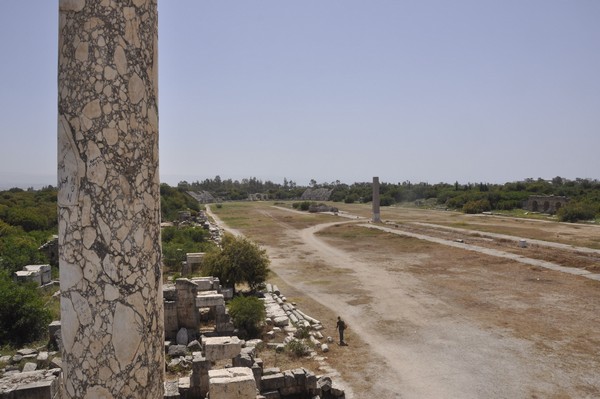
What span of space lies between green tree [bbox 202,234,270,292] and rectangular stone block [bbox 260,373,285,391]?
29.2 feet

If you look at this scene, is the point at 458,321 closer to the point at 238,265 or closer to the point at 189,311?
the point at 238,265

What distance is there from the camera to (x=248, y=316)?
1356 centimetres

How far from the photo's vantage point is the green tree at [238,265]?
18109 millimetres

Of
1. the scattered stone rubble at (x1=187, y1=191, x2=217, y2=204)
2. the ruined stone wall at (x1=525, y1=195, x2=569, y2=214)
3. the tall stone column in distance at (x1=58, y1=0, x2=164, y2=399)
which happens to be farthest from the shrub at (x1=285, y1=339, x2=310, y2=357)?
the scattered stone rubble at (x1=187, y1=191, x2=217, y2=204)

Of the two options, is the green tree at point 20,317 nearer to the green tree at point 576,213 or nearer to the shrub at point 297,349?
Result: the shrub at point 297,349

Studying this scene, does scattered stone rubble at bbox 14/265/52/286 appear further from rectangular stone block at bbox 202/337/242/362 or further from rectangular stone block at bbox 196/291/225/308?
rectangular stone block at bbox 202/337/242/362

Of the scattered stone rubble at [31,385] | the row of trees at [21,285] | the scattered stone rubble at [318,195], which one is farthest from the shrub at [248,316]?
the scattered stone rubble at [318,195]

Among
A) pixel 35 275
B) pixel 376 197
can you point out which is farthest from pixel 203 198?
pixel 35 275

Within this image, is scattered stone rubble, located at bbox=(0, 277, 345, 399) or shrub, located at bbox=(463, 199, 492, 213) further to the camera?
shrub, located at bbox=(463, 199, 492, 213)

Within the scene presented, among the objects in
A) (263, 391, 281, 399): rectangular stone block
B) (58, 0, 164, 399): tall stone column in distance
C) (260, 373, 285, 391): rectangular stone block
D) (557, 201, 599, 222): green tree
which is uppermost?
(58, 0, 164, 399): tall stone column in distance

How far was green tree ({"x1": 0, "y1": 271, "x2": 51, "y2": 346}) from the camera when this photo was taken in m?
11.9

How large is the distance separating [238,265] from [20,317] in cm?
796

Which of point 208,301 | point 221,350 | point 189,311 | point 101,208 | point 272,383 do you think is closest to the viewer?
point 101,208

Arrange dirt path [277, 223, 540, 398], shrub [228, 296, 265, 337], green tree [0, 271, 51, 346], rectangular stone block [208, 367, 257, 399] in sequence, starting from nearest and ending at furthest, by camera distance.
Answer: rectangular stone block [208, 367, 257, 399]
dirt path [277, 223, 540, 398]
green tree [0, 271, 51, 346]
shrub [228, 296, 265, 337]
